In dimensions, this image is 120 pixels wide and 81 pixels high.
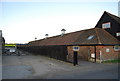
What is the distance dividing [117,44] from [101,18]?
788cm

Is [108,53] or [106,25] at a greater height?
[106,25]

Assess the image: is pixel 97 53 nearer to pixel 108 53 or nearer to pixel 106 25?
pixel 108 53

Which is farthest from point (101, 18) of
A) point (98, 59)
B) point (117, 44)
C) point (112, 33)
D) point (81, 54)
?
point (98, 59)

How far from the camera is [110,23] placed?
23.2 metres

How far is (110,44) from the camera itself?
18594 millimetres

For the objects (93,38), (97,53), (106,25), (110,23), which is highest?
(110,23)

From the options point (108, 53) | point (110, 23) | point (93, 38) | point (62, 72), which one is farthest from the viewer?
point (110, 23)

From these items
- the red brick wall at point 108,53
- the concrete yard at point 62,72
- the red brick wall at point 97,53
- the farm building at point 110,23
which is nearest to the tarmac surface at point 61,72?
the concrete yard at point 62,72

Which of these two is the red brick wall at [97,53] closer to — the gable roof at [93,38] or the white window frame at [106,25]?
the gable roof at [93,38]

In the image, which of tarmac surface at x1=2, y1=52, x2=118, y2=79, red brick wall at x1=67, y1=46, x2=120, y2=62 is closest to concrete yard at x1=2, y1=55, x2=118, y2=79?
tarmac surface at x1=2, y1=52, x2=118, y2=79

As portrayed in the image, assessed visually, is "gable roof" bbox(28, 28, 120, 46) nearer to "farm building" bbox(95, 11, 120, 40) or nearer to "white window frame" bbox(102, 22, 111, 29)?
"farm building" bbox(95, 11, 120, 40)

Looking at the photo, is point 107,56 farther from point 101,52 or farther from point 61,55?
point 61,55

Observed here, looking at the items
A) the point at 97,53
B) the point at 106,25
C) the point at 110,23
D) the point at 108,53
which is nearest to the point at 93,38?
the point at 97,53

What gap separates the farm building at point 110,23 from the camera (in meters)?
21.8
